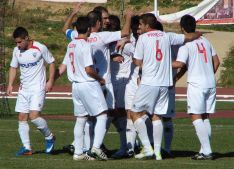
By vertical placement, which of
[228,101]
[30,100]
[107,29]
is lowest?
[228,101]

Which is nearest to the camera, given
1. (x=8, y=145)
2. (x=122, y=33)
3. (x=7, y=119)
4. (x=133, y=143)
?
(x=122, y=33)

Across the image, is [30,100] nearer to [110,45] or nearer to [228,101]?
[110,45]

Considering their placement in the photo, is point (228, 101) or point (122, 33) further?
point (228, 101)

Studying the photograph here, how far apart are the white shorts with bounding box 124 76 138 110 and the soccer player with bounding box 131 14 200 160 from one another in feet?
2.63

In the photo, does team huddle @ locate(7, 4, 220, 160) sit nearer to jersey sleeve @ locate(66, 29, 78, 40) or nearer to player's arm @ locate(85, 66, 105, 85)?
player's arm @ locate(85, 66, 105, 85)

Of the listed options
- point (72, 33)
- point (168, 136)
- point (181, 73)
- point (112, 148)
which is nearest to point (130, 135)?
point (168, 136)

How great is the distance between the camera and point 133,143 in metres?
16.6

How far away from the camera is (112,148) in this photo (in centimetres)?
1781

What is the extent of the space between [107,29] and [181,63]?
176 cm

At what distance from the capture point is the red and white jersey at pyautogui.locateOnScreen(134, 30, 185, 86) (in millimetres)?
15391

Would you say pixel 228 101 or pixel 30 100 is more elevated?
pixel 30 100

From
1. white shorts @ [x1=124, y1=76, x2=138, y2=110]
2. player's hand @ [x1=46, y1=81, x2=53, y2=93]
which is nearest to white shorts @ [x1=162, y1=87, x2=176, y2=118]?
white shorts @ [x1=124, y1=76, x2=138, y2=110]

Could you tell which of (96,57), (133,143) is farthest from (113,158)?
(96,57)

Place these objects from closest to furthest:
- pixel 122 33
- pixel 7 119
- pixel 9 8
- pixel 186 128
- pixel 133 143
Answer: pixel 122 33
pixel 133 143
pixel 186 128
pixel 7 119
pixel 9 8
